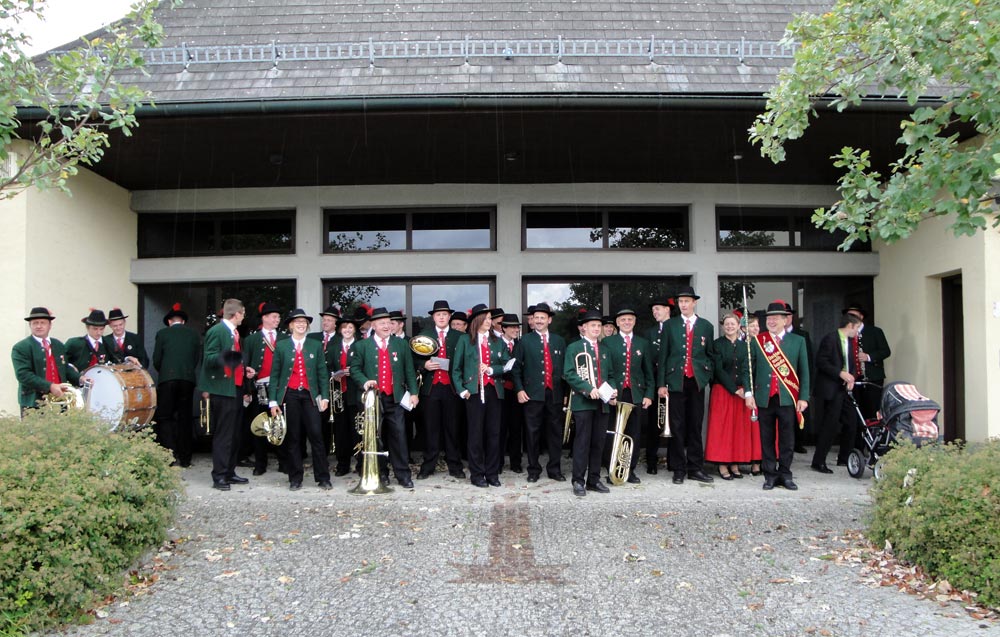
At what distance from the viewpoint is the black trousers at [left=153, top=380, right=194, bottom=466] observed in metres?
8.99

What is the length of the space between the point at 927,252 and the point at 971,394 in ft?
6.16

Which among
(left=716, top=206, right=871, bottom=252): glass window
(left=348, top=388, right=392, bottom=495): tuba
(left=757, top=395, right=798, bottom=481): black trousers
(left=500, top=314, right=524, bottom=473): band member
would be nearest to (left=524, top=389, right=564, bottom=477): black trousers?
(left=500, top=314, right=524, bottom=473): band member

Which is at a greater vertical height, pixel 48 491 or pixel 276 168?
pixel 276 168

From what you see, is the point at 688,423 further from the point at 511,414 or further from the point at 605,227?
the point at 605,227

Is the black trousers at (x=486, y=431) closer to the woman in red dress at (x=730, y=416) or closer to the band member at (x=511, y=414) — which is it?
the band member at (x=511, y=414)

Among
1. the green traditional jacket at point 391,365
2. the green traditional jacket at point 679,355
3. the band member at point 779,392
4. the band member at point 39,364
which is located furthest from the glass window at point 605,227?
the band member at point 39,364

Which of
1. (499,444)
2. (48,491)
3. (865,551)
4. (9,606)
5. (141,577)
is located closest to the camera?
(9,606)

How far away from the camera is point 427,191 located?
1009 cm

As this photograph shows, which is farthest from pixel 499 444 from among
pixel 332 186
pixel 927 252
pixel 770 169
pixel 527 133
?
pixel 927 252

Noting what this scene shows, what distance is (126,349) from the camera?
8.89 metres

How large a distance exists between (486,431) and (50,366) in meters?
4.80

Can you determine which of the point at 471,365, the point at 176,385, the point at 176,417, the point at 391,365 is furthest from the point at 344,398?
the point at 176,417

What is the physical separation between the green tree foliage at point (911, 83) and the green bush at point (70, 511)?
5062mm

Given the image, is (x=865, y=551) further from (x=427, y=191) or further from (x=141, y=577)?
(x=427, y=191)
